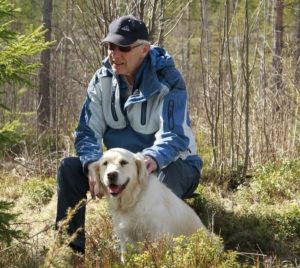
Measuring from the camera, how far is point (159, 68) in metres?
4.11

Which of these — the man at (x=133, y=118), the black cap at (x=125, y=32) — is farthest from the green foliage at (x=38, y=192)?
the black cap at (x=125, y=32)

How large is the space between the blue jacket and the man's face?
6cm

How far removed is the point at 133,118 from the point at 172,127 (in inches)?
13.5

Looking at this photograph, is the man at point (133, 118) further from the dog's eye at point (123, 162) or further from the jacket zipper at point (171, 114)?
the dog's eye at point (123, 162)

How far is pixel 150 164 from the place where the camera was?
359 cm

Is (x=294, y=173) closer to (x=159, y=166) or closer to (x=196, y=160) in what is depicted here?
(x=196, y=160)

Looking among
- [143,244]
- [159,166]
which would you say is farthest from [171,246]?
[159,166]

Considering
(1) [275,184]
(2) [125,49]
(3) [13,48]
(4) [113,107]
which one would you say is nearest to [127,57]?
(2) [125,49]

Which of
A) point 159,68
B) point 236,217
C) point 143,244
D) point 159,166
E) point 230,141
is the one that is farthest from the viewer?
point 230,141

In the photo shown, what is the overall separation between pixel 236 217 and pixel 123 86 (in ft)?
5.12

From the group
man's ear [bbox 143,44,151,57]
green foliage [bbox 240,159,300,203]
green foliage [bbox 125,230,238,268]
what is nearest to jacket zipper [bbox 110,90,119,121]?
man's ear [bbox 143,44,151,57]

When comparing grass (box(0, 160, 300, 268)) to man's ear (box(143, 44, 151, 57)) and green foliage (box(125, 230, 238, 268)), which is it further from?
man's ear (box(143, 44, 151, 57))

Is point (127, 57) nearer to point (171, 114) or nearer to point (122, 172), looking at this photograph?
point (171, 114)

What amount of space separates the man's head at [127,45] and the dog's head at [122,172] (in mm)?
742
